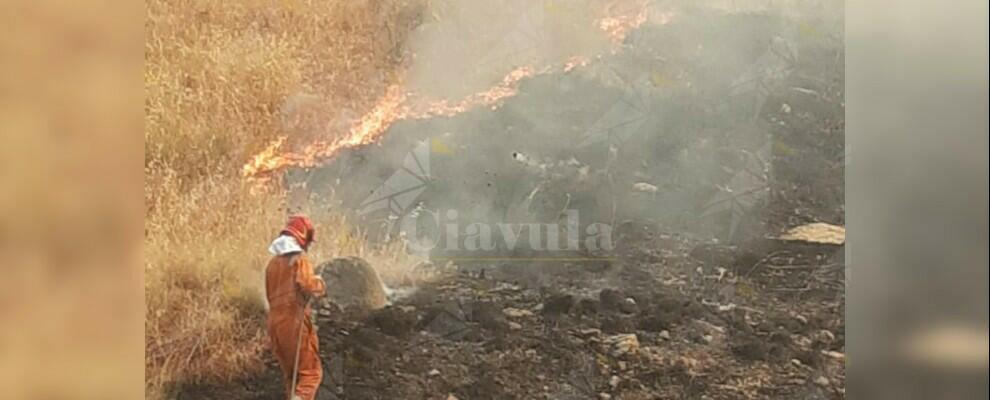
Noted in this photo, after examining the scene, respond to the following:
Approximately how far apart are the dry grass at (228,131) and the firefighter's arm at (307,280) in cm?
4

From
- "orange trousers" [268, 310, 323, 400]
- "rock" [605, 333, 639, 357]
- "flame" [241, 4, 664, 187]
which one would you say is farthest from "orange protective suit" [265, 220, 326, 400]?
"rock" [605, 333, 639, 357]

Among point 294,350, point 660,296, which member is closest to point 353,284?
point 294,350

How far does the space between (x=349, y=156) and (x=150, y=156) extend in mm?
522

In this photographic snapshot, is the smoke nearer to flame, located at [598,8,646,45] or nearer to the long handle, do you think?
flame, located at [598,8,646,45]

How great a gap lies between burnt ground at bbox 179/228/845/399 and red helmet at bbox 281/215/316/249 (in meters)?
0.21

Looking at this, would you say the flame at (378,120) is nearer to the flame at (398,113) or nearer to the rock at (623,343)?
the flame at (398,113)

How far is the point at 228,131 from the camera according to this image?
2238mm

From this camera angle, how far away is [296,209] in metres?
2.23

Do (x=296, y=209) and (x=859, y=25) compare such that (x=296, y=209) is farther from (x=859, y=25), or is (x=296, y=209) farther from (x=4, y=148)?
(x=859, y=25)

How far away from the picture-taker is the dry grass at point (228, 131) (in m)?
2.21

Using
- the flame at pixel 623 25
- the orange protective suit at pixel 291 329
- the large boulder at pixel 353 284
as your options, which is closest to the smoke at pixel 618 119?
the flame at pixel 623 25

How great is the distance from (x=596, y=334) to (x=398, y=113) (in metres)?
0.79

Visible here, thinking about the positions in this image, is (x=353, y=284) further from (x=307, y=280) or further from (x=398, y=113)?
(x=398, y=113)

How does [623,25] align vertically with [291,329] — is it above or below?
above
